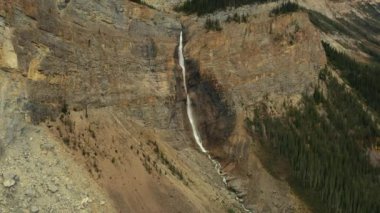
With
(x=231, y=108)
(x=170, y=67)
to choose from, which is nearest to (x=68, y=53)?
(x=170, y=67)

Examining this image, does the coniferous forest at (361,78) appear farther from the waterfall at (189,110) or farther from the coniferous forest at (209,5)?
the waterfall at (189,110)

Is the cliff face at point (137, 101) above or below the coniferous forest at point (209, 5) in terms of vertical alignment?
below

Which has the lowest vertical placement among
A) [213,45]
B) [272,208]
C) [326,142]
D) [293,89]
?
[272,208]

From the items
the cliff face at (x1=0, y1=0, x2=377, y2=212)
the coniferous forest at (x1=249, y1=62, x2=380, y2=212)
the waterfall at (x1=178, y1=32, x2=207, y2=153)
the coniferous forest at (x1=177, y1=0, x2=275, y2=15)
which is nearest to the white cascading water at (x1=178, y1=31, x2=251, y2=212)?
the waterfall at (x1=178, y1=32, x2=207, y2=153)

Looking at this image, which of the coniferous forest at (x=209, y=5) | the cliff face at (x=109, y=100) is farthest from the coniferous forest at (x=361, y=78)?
the cliff face at (x=109, y=100)

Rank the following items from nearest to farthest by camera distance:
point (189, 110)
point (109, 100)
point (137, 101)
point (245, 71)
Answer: point (109, 100), point (137, 101), point (189, 110), point (245, 71)

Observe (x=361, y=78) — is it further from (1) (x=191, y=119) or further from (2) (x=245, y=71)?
(1) (x=191, y=119)

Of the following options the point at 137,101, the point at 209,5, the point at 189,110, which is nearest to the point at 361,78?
the point at 209,5

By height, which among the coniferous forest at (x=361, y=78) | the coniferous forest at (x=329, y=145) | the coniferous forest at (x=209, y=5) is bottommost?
the coniferous forest at (x=329, y=145)

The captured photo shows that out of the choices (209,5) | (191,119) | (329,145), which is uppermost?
(209,5)

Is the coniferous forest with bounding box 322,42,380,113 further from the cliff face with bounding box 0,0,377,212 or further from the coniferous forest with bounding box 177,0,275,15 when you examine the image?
the coniferous forest with bounding box 177,0,275,15

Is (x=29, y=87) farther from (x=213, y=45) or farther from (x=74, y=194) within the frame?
(x=213, y=45)
